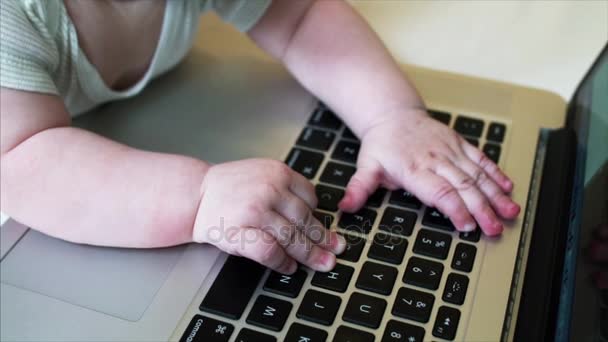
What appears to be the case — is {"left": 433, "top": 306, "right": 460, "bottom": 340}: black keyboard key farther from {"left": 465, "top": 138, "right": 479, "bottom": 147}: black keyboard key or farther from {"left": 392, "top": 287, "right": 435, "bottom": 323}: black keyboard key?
{"left": 465, "top": 138, "right": 479, "bottom": 147}: black keyboard key

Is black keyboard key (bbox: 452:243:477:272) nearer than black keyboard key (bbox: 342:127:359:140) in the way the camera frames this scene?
Yes

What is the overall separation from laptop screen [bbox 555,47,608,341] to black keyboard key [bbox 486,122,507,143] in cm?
6

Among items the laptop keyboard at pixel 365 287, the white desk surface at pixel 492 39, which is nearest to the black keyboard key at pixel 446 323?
the laptop keyboard at pixel 365 287

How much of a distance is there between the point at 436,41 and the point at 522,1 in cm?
11

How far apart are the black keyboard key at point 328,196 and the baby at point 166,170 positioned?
0.4 inches

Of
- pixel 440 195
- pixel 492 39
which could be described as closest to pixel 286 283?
pixel 440 195

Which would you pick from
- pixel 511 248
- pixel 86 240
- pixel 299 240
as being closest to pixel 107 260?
pixel 86 240

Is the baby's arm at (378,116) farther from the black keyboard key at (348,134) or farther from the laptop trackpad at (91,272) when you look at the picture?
the laptop trackpad at (91,272)

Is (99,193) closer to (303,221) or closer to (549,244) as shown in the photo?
(303,221)

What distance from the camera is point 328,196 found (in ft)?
1.56

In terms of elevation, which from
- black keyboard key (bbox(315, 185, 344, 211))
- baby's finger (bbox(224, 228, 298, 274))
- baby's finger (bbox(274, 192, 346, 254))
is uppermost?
black keyboard key (bbox(315, 185, 344, 211))

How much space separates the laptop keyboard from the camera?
0.39 meters

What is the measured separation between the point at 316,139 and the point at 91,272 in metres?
0.20

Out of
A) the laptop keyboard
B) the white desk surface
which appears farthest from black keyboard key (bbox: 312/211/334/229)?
the white desk surface
